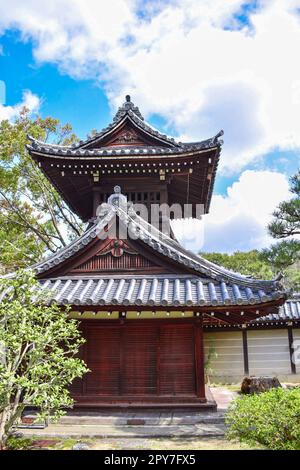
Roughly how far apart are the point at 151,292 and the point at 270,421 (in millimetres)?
4134

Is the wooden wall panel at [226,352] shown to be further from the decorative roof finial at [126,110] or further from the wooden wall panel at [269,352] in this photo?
the decorative roof finial at [126,110]

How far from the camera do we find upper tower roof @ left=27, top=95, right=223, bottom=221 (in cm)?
1184

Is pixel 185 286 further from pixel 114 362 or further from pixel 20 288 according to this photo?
pixel 20 288

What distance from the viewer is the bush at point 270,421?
551 cm

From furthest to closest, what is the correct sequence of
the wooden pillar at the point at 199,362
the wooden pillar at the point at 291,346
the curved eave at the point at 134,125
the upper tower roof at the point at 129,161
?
the wooden pillar at the point at 291,346, the curved eave at the point at 134,125, the upper tower roof at the point at 129,161, the wooden pillar at the point at 199,362

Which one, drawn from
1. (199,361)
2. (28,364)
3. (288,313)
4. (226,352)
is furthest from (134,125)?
(226,352)

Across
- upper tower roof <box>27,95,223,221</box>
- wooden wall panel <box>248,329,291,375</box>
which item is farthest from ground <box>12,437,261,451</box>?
wooden wall panel <box>248,329,291,375</box>

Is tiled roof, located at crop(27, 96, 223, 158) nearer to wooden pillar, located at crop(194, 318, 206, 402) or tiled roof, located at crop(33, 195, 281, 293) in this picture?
tiled roof, located at crop(33, 195, 281, 293)

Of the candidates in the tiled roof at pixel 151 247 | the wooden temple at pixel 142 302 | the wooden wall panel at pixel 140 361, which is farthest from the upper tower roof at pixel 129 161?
the wooden wall panel at pixel 140 361

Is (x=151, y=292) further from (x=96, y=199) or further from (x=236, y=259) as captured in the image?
(x=236, y=259)

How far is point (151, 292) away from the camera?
9.04 metres

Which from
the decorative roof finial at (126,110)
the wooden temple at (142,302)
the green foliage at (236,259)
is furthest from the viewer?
the green foliage at (236,259)

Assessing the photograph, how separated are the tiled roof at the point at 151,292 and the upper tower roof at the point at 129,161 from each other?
154 inches

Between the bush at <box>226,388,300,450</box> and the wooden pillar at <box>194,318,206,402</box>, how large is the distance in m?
3.16
